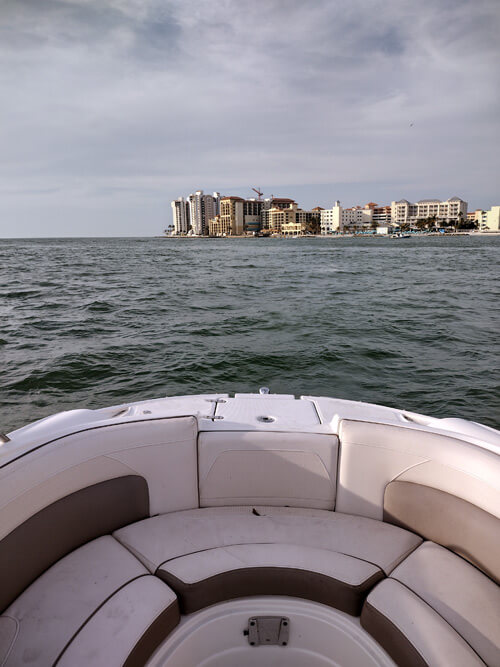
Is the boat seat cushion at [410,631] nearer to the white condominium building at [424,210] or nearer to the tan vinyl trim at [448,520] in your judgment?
the tan vinyl trim at [448,520]

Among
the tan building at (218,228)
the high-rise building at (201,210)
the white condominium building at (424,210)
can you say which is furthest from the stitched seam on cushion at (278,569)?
the high-rise building at (201,210)

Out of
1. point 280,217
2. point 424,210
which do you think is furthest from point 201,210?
point 424,210

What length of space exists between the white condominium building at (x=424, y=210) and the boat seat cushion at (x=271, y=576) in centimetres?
16896

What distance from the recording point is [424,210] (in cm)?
15762

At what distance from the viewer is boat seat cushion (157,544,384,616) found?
2066mm

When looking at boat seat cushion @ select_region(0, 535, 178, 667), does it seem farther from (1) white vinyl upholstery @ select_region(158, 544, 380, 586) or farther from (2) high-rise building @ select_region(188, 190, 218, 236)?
(2) high-rise building @ select_region(188, 190, 218, 236)

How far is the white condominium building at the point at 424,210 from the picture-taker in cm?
15562

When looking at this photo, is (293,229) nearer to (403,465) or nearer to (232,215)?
(232,215)

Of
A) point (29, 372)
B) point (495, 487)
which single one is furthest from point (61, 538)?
point (29, 372)

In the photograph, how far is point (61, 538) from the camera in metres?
2.26

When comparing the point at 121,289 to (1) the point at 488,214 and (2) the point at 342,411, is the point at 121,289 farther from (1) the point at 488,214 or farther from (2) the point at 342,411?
(1) the point at 488,214

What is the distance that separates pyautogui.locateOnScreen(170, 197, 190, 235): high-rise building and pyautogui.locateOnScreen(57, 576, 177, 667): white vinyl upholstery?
195607mm

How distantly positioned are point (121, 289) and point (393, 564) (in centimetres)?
1886

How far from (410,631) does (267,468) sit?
3.66 ft
